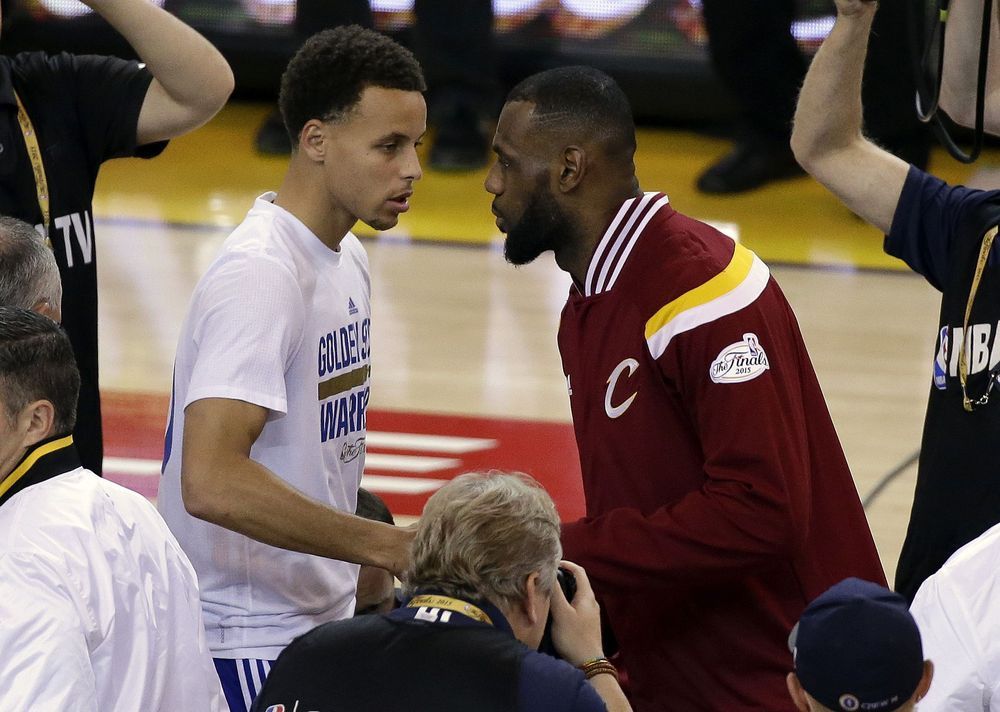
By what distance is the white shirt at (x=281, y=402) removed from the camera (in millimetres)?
2775

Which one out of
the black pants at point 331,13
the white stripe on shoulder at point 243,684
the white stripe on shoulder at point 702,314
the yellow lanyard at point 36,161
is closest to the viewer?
the white stripe on shoulder at point 702,314

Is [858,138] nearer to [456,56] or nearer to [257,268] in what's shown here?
[257,268]

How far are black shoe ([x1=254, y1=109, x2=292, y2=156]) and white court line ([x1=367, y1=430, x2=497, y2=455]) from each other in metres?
4.44

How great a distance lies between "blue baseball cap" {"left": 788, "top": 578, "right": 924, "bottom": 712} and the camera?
194 cm

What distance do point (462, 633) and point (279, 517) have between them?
0.60m

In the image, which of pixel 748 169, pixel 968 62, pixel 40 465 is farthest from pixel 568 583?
pixel 748 169

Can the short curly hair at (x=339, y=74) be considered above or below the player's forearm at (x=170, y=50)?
above

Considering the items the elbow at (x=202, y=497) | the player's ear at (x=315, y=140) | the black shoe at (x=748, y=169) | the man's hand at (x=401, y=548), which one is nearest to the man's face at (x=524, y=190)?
the player's ear at (x=315, y=140)

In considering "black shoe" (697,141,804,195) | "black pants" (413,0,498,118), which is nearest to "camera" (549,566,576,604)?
"black shoe" (697,141,804,195)

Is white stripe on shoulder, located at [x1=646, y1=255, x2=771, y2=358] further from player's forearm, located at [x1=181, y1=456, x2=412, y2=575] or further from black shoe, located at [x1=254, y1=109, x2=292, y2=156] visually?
black shoe, located at [x1=254, y1=109, x2=292, y2=156]

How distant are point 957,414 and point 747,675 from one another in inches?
31.1

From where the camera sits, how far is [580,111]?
2855 mm

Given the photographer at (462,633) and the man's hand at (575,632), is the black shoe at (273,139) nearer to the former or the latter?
the man's hand at (575,632)

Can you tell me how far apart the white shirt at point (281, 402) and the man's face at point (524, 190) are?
357 mm
